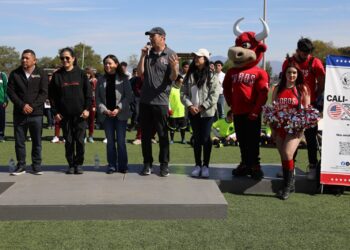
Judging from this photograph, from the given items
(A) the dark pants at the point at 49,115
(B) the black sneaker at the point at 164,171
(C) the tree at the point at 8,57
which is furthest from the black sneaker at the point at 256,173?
(C) the tree at the point at 8,57

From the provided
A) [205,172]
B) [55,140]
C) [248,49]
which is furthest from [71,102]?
[55,140]

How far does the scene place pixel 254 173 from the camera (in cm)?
659

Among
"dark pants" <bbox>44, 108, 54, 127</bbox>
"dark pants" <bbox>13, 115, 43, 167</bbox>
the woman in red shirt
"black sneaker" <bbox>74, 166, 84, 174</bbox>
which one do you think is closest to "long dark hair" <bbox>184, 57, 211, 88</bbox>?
the woman in red shirt

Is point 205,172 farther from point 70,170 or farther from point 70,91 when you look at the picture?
point 70,91

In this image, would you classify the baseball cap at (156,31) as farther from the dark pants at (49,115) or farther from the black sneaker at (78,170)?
the dark pants at (49,115)

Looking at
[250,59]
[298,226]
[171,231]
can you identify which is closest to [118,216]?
[171,231]

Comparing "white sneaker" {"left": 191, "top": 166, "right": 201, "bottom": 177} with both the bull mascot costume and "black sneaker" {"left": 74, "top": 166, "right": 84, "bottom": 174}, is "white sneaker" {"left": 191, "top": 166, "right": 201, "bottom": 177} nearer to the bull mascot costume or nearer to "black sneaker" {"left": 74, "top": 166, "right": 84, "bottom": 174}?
the bull mascot costume

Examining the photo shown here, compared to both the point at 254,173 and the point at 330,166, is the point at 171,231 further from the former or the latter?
the point at 330,166

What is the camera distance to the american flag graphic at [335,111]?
633 cm

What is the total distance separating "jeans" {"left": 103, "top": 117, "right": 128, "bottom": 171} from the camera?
6836 mm

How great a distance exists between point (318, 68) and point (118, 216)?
3.38m

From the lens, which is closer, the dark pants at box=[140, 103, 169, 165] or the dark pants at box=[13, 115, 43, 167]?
the dark pants at box=[140, 103, 169, 165]

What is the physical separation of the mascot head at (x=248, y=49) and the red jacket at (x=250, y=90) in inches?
4.9

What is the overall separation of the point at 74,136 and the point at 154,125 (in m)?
1.19
